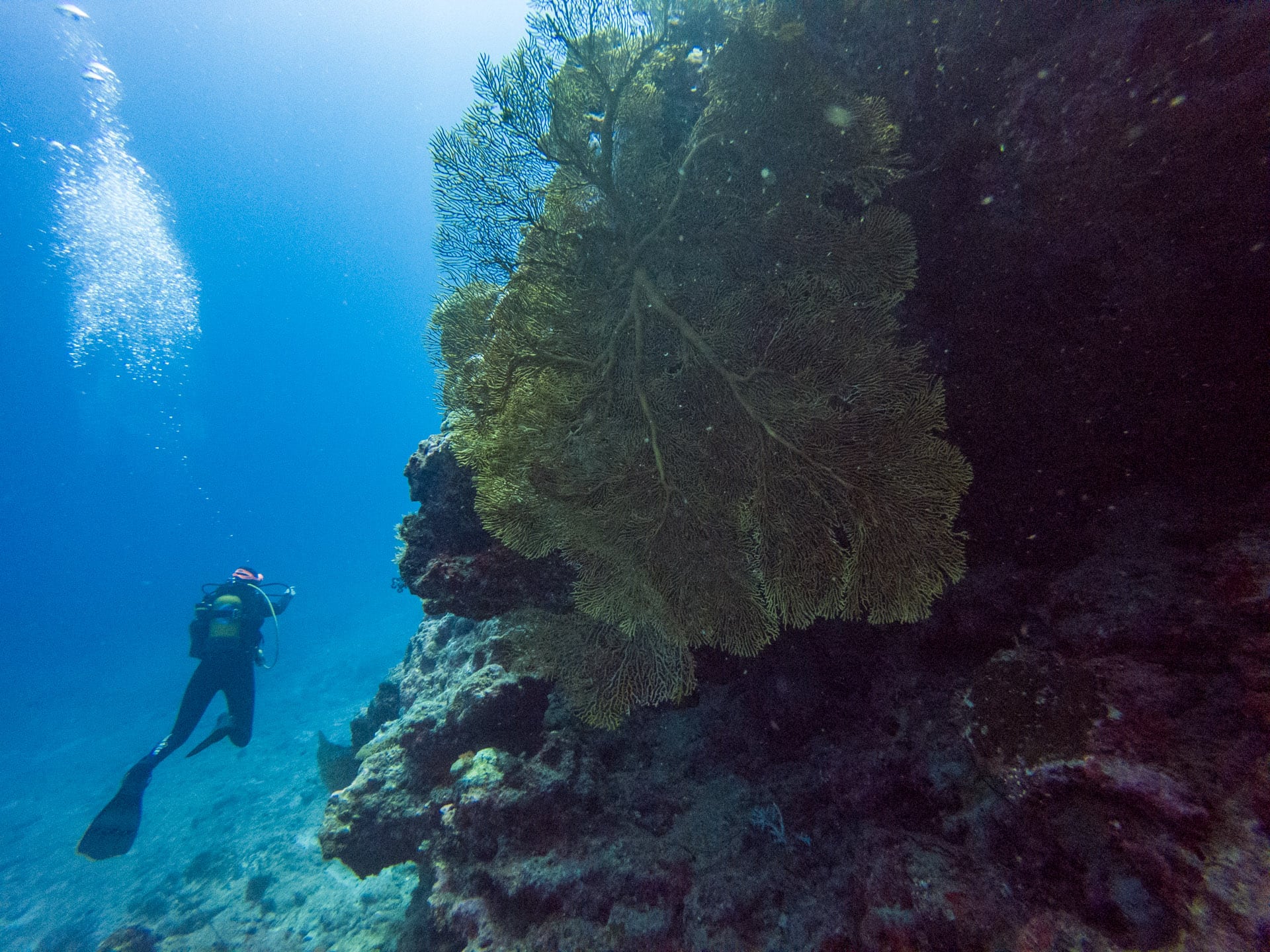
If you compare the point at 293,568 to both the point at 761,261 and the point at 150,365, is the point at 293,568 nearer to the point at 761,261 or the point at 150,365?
the point at 150,365

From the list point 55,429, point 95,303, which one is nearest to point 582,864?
point 95,303

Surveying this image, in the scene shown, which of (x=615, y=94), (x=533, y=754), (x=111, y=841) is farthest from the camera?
(x=111, y=841)

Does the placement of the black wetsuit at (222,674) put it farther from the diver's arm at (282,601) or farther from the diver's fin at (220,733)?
the diver's arm at (282,601)

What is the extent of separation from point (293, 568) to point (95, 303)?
148 ft

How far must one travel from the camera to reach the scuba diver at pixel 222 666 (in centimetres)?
1112

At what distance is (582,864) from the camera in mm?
4164

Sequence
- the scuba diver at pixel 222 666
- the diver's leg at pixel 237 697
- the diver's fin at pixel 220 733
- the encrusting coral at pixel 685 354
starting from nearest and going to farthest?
the encrusting coral at pixel 685 354, the scuba diver at pixel 222 666, the diver's fin at pixel 220 733, the diver's leg at pixel 237 697

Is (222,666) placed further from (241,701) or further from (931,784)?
(931,784)

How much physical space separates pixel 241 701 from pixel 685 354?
15.1m

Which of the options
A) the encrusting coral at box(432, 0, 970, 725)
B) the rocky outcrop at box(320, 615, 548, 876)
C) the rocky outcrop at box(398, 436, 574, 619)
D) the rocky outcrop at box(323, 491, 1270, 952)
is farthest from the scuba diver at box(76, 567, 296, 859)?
the encrusting coral at box(432, 0, 970, 725)

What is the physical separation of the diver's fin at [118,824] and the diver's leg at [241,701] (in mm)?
1738

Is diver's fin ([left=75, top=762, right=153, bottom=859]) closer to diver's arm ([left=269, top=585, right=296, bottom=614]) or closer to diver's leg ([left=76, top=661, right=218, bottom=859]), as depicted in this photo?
diver's leg ([left=76, top=661, right=218, bottom=859])

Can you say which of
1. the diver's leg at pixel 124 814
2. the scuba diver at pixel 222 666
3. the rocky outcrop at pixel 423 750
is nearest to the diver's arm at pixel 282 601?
the scuba diver at pixel 222 666

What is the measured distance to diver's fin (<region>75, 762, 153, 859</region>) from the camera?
10.2 meters
